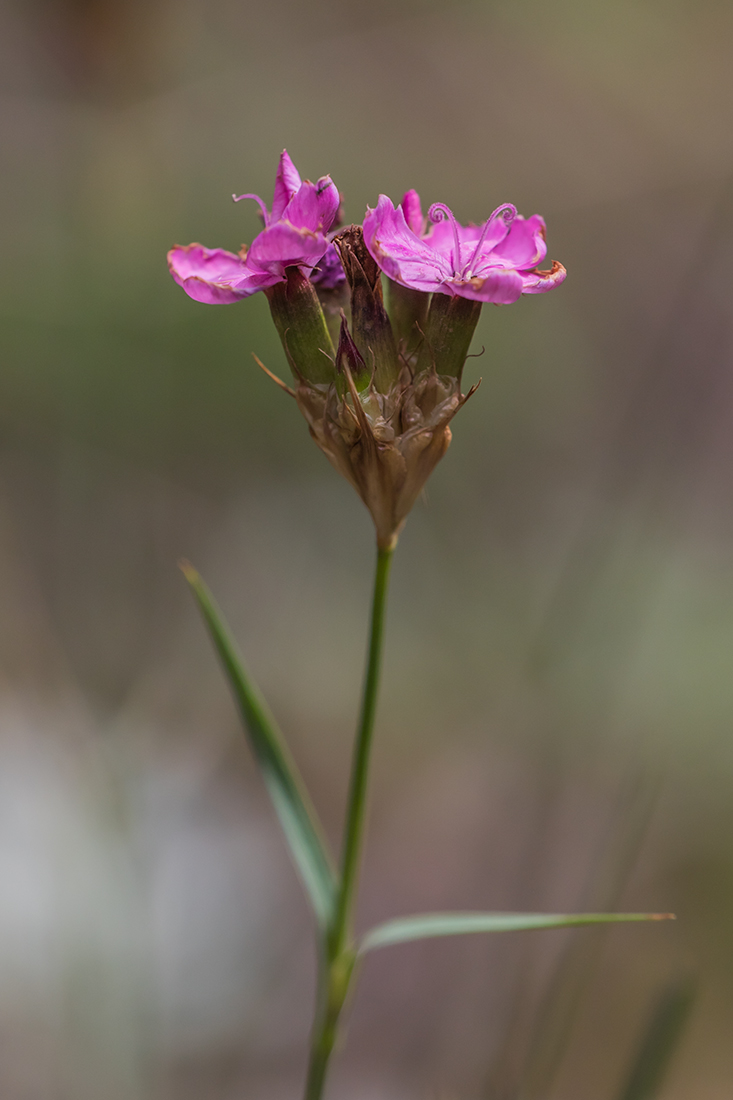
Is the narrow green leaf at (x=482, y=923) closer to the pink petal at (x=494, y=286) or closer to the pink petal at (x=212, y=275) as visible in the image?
the pink petal at (x=494, y=286)

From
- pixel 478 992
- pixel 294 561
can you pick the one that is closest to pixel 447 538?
pixel 294 561

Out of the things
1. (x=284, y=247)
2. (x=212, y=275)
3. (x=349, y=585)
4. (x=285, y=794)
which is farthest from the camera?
(x=349, y=585)

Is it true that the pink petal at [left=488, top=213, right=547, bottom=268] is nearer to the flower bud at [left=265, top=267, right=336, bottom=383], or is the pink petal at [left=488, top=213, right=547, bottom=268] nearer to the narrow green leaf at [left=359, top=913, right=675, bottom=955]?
the flower bud at [left=265, top=267, right=336, bottom=383]

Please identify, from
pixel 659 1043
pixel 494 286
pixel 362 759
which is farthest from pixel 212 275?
pixel 659 1043

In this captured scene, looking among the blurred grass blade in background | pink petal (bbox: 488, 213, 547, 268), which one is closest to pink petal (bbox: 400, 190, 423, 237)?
pink petal (bbox: 488, 213, 547, 268)

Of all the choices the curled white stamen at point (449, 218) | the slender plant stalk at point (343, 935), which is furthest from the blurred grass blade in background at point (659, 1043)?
the curled white stamen at point (449, 218)

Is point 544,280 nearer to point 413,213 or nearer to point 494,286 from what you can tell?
point 494,286

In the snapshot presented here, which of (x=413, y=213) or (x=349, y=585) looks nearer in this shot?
(x=413, y=213)
